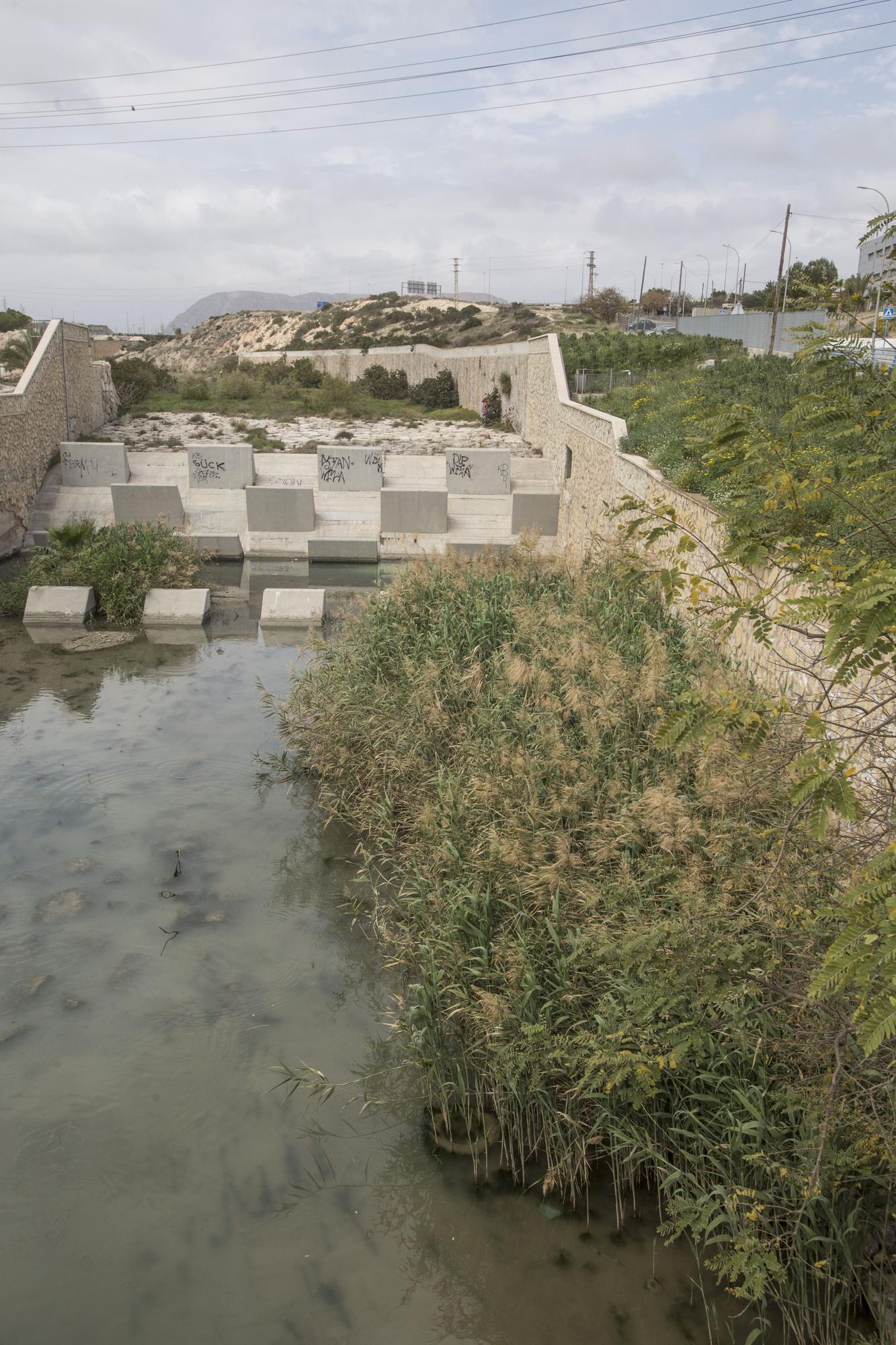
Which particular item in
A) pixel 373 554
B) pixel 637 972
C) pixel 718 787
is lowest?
pixel 373 554

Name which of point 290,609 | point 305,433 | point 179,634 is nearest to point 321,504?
point 305,433

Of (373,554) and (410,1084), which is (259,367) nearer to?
(373,554)

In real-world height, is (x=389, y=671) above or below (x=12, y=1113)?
above

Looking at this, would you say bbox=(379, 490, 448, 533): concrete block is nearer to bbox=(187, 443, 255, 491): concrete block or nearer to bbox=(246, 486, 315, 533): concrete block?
bbox=(246, 486, 315, 533): concrete block

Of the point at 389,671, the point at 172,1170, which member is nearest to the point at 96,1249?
the point at 172,1170

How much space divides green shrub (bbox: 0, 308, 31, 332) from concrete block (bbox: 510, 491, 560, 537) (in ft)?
92.1

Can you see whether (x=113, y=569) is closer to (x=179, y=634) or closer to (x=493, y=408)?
(x=179, y=634)

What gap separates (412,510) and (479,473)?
2.49 m

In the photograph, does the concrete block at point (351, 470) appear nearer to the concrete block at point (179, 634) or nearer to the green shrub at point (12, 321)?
the concrete block at point (179, 634)

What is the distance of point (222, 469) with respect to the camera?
2150cm

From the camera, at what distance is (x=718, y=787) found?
536 centimetres

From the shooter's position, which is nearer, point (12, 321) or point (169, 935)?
point (169, 935)

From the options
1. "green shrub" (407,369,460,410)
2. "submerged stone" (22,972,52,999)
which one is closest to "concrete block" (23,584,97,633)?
"submerged stone" (22,972,52,999)

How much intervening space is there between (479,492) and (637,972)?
17947 millimetres
